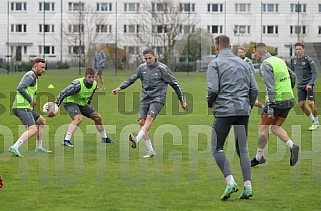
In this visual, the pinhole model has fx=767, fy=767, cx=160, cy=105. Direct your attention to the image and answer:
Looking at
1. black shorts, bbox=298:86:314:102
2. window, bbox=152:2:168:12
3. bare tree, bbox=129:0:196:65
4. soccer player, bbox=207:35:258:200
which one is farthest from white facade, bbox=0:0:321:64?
soccer player, bbox=207:35:258:200

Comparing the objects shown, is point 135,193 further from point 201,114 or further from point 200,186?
point 201,114

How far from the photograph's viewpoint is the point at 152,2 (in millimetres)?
61312

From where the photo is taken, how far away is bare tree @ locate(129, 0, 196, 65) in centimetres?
5709

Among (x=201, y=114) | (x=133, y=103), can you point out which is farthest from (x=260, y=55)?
(x=133, y=103)

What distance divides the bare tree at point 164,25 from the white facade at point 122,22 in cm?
31

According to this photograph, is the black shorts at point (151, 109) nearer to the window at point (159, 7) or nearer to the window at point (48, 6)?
the window at point (159, 7)

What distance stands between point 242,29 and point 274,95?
169ft

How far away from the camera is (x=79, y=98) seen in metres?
15.6

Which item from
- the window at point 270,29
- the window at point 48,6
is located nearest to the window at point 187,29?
the window at point 270,29

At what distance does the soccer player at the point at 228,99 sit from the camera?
994 centimetres

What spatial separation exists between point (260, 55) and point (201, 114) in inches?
424

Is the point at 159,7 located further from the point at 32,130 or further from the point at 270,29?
the point at 32,130

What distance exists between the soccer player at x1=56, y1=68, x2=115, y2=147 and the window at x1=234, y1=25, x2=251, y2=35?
47141 mm

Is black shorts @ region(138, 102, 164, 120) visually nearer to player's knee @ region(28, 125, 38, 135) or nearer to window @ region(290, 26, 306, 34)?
player's knee @ region(28, 125, 38, 135)
